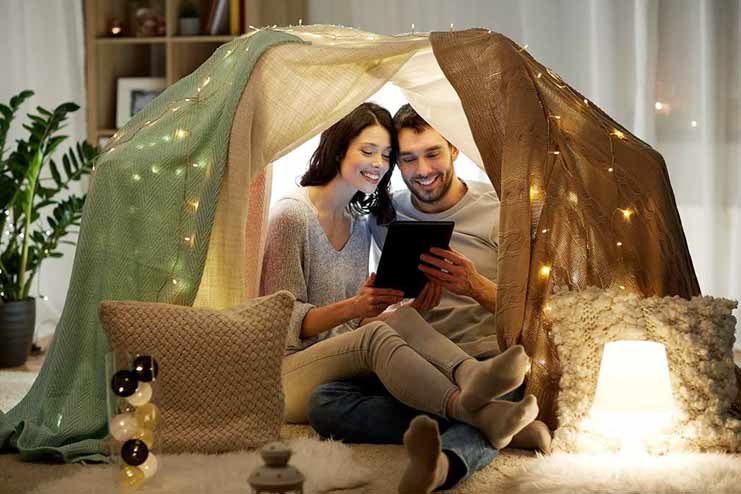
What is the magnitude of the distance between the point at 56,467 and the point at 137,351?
297mm

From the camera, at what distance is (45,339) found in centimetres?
458

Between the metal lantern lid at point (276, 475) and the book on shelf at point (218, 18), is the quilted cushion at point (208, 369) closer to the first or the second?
A: the metal lantern lid at point (276, 475)

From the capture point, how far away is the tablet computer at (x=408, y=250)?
8.64 ft

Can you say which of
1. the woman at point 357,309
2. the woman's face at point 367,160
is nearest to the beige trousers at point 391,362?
the woman at point 357,309

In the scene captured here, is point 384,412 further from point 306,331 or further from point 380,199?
point 380,199

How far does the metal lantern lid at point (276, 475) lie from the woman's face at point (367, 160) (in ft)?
4.18

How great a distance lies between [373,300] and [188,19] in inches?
89.1

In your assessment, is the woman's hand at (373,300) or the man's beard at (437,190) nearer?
the woman's hand at (373,300)

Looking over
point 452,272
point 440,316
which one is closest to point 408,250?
point 452,272

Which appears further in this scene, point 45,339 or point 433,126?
point 45,339

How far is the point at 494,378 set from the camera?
7.28ft

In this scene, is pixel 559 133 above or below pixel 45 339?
above

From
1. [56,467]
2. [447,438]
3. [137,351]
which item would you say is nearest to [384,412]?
[447,438]

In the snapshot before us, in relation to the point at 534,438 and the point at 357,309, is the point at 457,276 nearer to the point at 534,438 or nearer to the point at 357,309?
the point at 357,309
